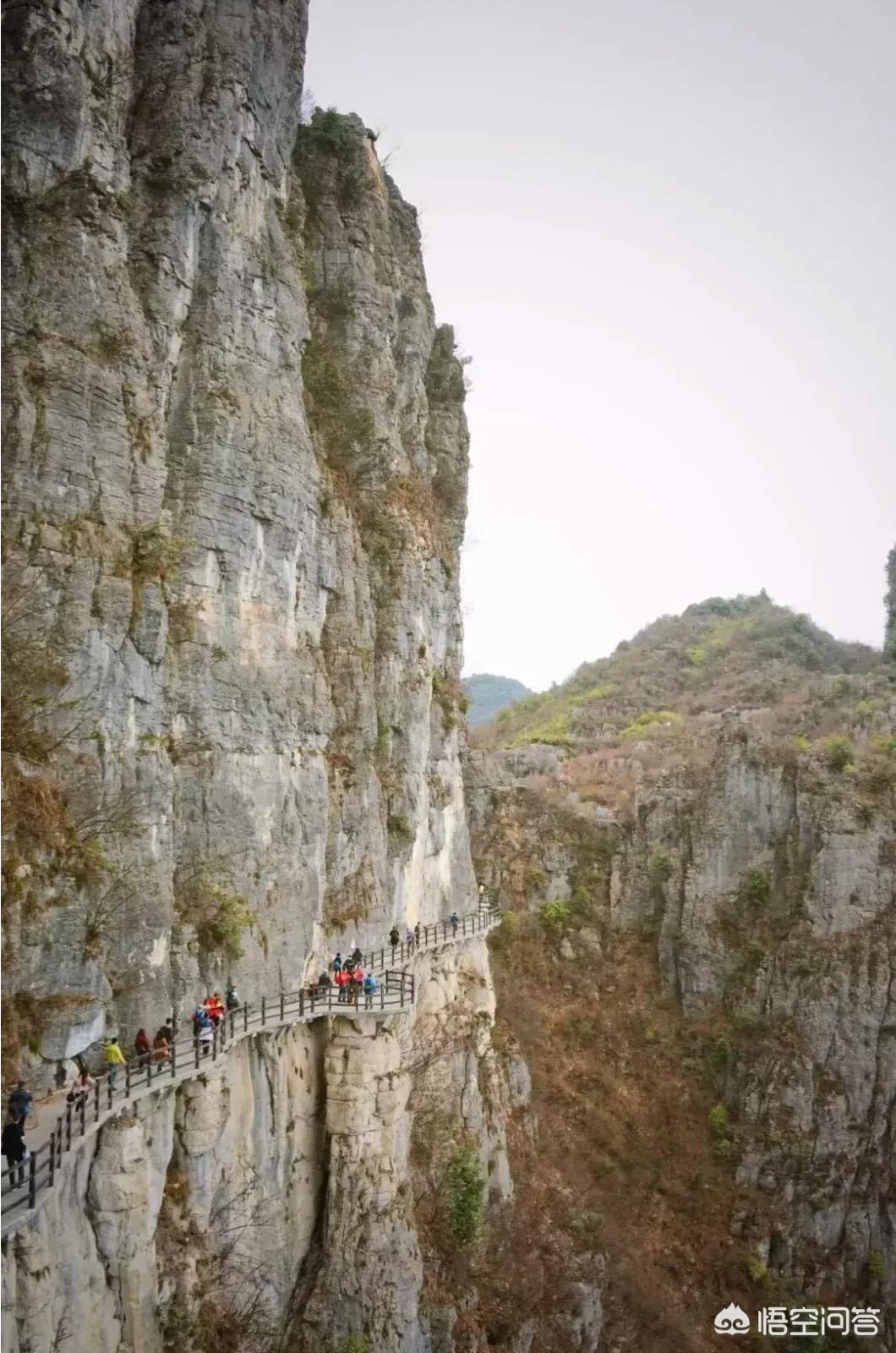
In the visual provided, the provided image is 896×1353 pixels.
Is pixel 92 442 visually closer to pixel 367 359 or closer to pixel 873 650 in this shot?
pixel 367 359

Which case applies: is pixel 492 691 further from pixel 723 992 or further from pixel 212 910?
pixel 212 910

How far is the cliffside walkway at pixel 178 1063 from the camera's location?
14.1 m

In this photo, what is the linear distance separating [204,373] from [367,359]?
8.70 m

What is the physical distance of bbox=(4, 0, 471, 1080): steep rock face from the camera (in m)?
18.5

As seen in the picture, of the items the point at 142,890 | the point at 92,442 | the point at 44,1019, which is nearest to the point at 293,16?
the point at 92,442

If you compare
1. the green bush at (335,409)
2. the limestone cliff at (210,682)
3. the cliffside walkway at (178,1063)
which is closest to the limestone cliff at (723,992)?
the limestone cliff at (210,682)

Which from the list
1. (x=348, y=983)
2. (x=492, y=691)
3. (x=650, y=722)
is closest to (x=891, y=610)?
(x=650, y=722)

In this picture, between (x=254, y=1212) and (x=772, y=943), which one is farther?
(x=772, y=943)

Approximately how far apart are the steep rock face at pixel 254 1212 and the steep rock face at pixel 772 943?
18.9 metres

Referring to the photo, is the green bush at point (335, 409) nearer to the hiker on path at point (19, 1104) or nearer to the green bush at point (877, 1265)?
the hiker on path at point (19, 1104)

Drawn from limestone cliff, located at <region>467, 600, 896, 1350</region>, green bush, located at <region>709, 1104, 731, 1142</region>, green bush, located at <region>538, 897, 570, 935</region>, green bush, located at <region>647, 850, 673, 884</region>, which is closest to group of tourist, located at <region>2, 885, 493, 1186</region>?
limestone cliff, located at <region>467, 600, 896, 1350</region>

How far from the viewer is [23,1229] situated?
13.7 m

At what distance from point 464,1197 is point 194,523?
67.4 feet

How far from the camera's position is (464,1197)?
92.8 feet
